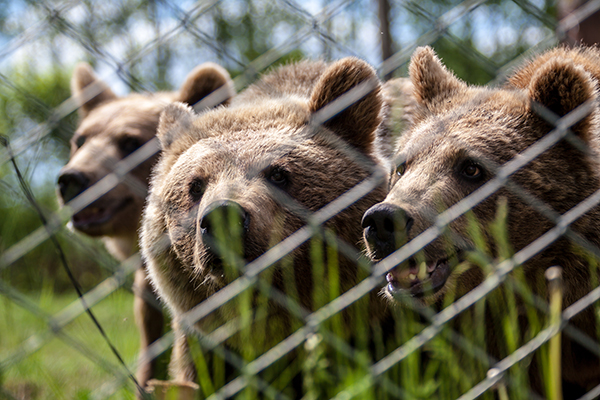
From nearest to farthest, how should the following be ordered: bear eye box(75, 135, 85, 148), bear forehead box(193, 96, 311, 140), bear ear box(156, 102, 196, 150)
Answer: bear forehead box(193, 96, 311, 140) < bear ear box(156, 102, 196, 150) < bear eye box(75, 135, 85, 148)

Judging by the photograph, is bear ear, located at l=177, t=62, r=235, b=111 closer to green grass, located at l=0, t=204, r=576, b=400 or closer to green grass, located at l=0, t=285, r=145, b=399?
green grass, located at l=0, t=285, r=145, b=399

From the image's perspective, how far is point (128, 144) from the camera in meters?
3.86

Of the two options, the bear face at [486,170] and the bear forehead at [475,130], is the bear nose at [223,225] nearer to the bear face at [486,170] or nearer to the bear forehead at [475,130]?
the bear face at [486,170]

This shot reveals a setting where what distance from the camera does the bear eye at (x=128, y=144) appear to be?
3.84 metres

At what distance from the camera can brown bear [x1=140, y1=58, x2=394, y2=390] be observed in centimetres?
231

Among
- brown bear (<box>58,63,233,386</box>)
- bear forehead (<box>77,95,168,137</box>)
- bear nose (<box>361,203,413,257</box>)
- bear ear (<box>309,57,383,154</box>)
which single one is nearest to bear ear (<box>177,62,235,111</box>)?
brown bear (<box>58,63,233,386</box>)

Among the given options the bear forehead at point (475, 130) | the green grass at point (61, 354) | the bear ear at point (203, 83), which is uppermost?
the bear ear at point (203, 83)

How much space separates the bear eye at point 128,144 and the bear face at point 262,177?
1064 millimetres

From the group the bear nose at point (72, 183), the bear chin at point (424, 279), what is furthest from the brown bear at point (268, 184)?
the bear nose at point (72, 183)

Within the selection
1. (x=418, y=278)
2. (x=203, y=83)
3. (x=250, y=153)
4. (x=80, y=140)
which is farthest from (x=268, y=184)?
(x=80, y=140)

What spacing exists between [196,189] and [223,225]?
1.85ft

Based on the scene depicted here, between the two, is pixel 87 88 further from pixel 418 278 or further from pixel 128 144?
pixel 418 278

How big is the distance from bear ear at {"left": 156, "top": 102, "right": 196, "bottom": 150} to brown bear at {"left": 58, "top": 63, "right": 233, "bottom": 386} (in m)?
0.41

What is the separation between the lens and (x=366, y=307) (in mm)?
2447
